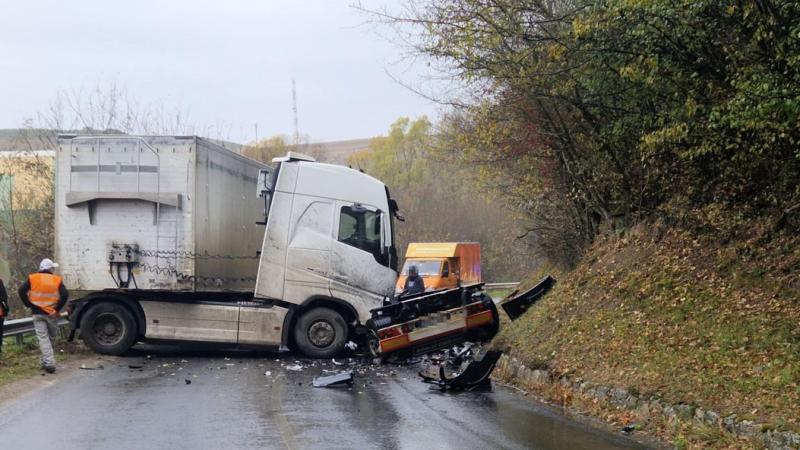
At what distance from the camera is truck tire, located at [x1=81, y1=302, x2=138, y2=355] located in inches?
602

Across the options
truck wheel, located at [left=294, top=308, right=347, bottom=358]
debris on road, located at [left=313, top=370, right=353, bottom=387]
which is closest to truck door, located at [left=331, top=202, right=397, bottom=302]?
truck wheel, located at [left=294, top=308, right=347, bottom=358]

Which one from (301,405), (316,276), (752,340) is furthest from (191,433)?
(316,276)

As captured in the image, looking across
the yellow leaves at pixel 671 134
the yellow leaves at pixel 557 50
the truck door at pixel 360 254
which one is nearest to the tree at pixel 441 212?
the truck door at pixel 360 254

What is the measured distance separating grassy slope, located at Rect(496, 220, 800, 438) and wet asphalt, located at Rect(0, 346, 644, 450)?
1073 millimetres

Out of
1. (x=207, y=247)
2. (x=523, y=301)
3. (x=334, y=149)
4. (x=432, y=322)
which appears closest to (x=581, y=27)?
(x=432, y=322)

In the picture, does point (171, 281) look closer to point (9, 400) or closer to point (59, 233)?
point (59, 233)

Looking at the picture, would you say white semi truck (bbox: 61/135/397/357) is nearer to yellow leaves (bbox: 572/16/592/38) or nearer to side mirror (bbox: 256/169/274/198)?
side mirror (bbox: 256/169/274/198)

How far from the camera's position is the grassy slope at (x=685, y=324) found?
343 inches

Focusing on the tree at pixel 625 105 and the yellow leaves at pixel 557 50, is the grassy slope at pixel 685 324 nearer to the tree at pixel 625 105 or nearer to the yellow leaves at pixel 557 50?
the tree at pixel 625 105

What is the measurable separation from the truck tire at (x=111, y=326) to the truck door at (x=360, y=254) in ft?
12.7

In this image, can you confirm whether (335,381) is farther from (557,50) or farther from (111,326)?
(557,50)

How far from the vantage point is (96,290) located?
14.8 m

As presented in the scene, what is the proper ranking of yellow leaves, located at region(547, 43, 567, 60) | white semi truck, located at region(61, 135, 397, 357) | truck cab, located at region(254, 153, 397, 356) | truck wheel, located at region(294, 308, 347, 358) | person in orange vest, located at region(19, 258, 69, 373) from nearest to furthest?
yellow leaves, located at region(547, 43, 567, 60) < person in orange vest, located at region(19, 258, 69, 373) < white semi truck, located at region(61, 135, 397, 357) < truck cab, located at region(254, 153, 397, 356) < truck wheel, located at region(294, 308, 347, 358)

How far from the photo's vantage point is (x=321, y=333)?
620 inches
